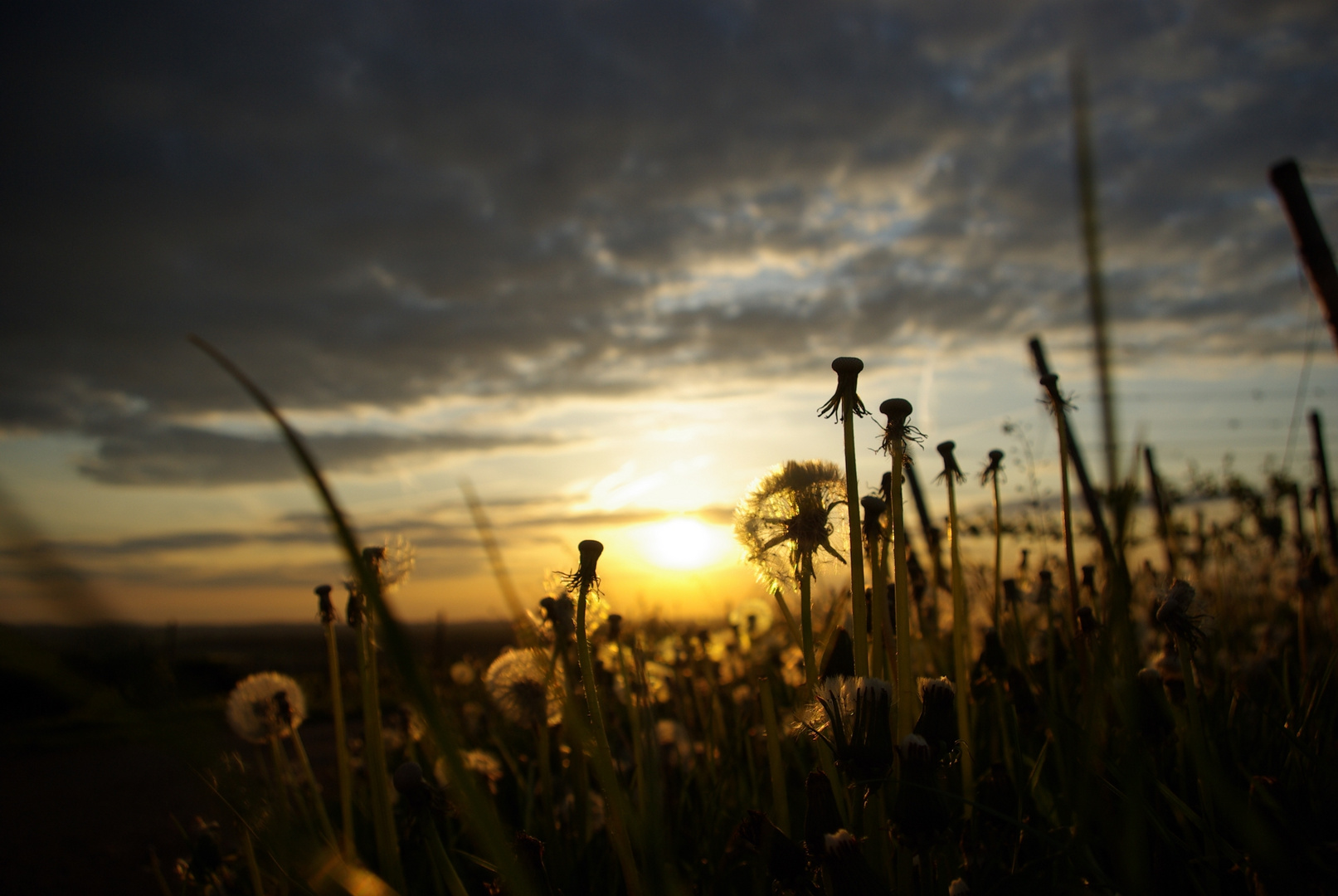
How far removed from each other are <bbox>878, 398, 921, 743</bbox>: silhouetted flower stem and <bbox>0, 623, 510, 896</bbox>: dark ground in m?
0.82

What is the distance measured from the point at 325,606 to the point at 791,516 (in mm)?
1073

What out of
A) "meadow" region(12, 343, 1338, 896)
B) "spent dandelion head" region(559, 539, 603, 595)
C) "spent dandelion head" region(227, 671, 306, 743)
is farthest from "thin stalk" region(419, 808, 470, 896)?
"spent dandelion head" region(227, 671, 306, 743)

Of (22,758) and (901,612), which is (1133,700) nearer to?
(901,612)

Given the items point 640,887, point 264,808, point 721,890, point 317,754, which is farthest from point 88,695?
point 317,754

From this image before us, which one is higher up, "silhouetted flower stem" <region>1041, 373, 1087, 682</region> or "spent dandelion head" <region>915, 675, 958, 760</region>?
"silhouetted flower stem" <region>1041, 373, 1087, 682</region>

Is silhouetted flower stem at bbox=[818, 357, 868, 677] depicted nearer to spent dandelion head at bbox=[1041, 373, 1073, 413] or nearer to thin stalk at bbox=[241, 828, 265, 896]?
spent dandelion head at bbox=[1041, 373, 1073, 413]

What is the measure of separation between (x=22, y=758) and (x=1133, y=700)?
9440 mm

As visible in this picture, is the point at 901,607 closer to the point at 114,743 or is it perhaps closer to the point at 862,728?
the point at 862,728

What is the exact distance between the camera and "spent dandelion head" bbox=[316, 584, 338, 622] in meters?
1.77

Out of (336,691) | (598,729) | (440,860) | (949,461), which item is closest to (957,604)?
(949,461)

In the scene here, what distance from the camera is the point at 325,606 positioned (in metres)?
1.78

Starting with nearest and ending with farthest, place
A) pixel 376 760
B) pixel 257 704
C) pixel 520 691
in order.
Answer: pixel 376 760 < pixel 257 704 < pixel 520 691

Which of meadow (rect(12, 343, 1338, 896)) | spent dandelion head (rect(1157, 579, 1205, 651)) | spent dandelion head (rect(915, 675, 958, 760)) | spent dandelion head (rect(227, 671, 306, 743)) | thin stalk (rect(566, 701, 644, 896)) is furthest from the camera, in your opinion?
spent dandelion head (rect(227, 671, 306, 743))

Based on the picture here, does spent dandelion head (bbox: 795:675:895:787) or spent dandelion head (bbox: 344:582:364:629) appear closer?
spent dandelion head (bbox: 795:675:895:787)
